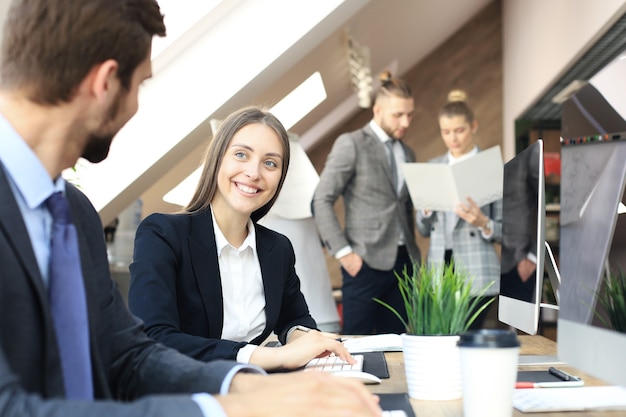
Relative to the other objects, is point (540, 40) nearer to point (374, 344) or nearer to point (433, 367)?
point (374, 344)

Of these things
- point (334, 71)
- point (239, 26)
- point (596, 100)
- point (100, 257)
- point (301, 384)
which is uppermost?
point (334, 71)

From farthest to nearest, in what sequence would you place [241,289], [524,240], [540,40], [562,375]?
[540,40] < [241,289] < [524,240] < [562,375]

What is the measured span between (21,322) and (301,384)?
1.00ft

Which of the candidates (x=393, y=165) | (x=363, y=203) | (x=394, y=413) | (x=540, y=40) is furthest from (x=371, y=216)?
(x=540, y=40)

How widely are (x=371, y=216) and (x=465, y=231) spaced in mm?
418

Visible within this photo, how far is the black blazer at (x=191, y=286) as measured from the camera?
5.54 feet

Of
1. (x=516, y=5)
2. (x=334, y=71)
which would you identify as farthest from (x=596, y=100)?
(x=516, y=5)

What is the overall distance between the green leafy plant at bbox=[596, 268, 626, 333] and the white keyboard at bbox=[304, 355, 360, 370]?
607 millimetres

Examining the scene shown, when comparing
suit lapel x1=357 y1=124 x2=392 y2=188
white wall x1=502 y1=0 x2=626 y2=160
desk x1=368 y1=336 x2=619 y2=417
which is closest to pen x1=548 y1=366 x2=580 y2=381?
desk x1=368 y1=336 x2=619 y2=417

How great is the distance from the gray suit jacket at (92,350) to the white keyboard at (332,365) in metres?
0.42

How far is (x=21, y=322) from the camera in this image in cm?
87

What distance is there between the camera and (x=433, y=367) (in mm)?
1287

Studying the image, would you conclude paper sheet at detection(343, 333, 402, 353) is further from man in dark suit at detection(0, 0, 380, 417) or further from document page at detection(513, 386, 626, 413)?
man in dark suit at detection(0, 0, 380, 417)

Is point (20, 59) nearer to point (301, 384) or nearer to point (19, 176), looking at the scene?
point (19, 176)
